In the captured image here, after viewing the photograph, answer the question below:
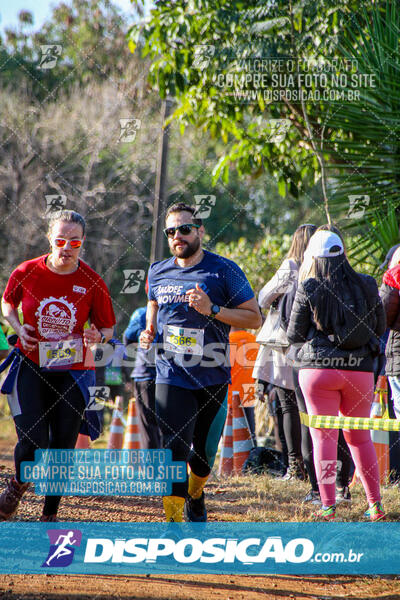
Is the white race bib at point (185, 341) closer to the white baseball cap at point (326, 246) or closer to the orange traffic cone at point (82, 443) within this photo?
the white baseball cap at point (326, 246)

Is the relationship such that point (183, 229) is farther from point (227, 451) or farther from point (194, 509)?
point (227, 451)

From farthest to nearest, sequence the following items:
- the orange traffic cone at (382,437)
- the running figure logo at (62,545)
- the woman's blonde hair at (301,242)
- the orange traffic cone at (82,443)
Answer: the orange traffic cone at (82,443)
the orange traffic cone at (382,437)
the woman's blonde hair at (301,242)
the running figure logo at (62,545)

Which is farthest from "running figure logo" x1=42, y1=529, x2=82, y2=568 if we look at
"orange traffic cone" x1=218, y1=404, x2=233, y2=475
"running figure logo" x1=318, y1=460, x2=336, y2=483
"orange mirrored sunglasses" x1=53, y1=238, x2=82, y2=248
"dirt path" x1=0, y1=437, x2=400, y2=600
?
"orange traffic cone" x1=218, y1=404, x2=233, y2=475

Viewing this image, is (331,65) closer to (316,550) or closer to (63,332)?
(63,332)

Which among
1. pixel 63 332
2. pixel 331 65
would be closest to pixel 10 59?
pixel 331 65

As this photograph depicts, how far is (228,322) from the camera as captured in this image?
13.8ft

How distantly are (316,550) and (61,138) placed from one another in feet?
59.1

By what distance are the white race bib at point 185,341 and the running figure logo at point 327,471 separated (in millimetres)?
1068

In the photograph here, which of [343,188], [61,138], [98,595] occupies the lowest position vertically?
[98,595]

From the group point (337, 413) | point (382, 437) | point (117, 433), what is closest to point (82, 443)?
point (117, 433)

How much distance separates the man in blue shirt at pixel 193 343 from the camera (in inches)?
161

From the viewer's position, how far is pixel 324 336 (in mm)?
4359

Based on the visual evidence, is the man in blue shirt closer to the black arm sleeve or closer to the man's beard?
the man's beard

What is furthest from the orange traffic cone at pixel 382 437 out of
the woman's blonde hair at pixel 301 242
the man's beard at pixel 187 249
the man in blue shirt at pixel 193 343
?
the man's beard at pixel 187 249
